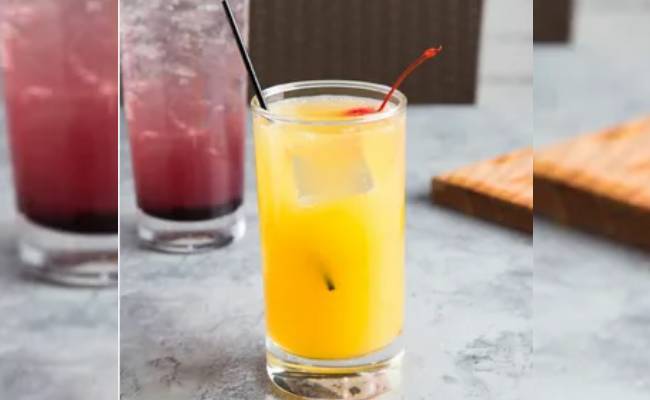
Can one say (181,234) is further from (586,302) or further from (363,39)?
(363,39)

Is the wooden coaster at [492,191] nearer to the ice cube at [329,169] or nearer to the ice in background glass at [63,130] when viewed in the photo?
the ice cube at [329,169]

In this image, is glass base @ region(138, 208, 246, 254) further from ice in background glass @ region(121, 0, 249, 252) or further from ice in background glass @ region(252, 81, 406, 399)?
ice in background glass @ region(252, 81, 406, 399)

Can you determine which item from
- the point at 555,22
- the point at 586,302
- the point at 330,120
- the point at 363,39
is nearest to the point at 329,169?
the point at 330,120


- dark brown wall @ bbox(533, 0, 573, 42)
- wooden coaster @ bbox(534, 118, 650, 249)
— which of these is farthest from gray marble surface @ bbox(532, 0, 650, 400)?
dark brown wall @ bbox(533, 0, 573, 42)

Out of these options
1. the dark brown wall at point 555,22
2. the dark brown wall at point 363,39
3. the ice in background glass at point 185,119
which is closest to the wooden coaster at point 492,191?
the ice in background glass at point 185,119

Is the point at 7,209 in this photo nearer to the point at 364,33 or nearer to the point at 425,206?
the point at 425,206

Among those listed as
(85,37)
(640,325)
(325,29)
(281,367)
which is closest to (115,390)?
(281,367)
